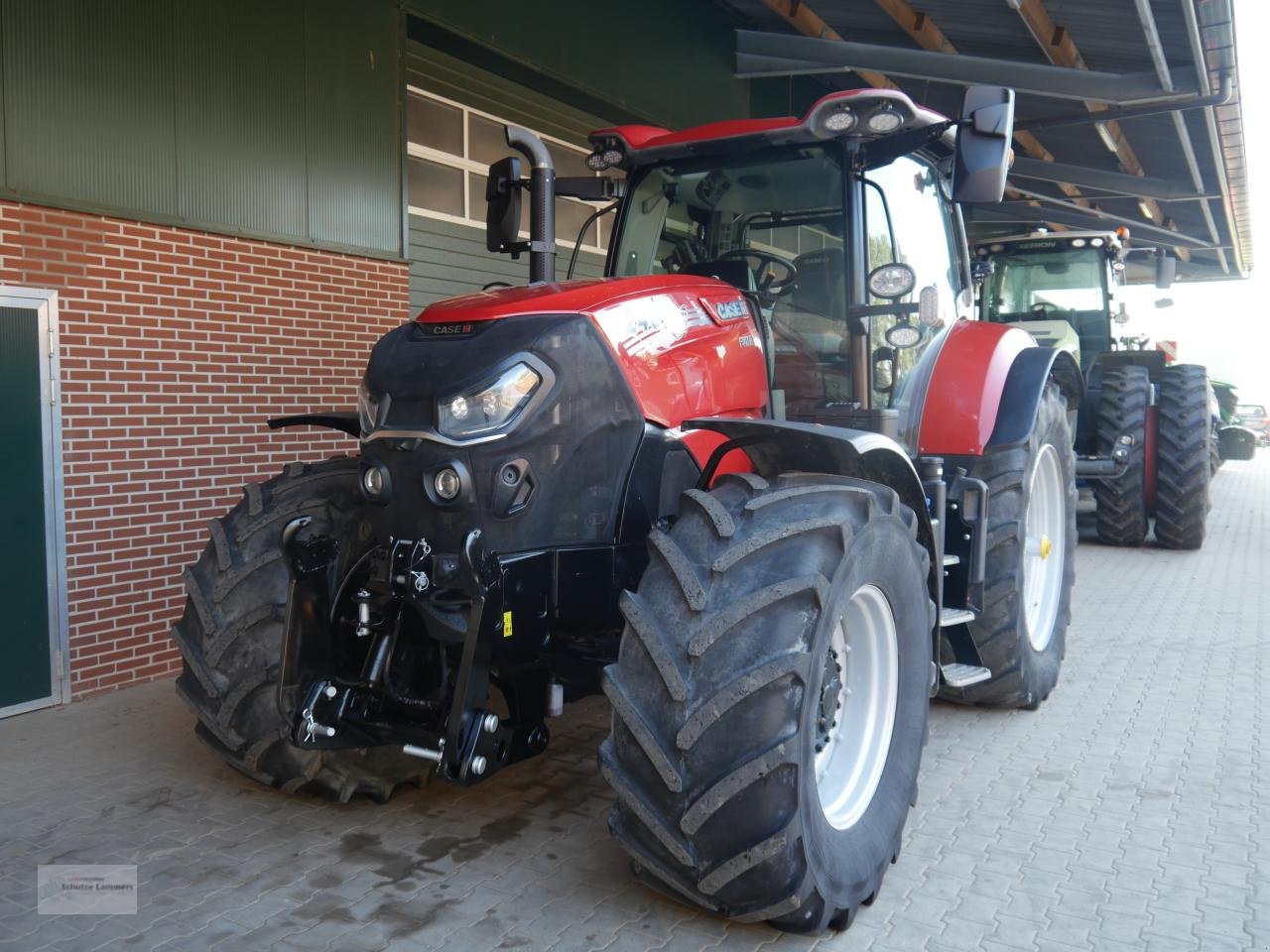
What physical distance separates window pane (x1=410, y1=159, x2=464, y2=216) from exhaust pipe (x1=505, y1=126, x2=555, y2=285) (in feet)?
12.2

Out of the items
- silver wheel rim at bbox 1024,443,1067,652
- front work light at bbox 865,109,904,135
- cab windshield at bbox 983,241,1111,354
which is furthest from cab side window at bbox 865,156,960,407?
cab windshield at bbox 983,241,1111,354

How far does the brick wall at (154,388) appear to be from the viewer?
5.11 m

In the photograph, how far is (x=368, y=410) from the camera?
3225 mm

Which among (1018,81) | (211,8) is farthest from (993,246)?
(211,8)

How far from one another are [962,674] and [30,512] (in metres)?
4.08

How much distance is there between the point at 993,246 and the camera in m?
10.7

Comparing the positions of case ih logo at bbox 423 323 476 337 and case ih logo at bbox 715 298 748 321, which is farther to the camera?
case ih logo at bbox 715 298 748 321

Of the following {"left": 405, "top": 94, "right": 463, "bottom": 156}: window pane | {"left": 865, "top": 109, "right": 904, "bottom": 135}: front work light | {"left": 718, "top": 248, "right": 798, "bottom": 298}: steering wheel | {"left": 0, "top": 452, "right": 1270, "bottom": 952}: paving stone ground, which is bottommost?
{"left": 0, "top": 452, "right": 1270, "bottom": 952}: paving stone ground

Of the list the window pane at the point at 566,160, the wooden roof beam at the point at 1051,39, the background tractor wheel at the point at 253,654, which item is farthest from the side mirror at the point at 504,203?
the wooden roof beam at the point at 1051,39

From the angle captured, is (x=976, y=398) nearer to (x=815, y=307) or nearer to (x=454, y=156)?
(x=815, y=307)

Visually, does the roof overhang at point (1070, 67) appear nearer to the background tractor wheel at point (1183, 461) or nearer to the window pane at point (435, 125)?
the background tractor wheel at point (1183, 461)

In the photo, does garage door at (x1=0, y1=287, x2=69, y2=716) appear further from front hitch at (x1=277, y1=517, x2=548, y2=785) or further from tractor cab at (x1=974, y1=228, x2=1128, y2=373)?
tractor cab at (x1=974, y1=228, x2=1128, y2=373)

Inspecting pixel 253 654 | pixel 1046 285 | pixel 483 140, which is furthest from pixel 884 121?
pixel 1046 285

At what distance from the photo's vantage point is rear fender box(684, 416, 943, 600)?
10.3ft
